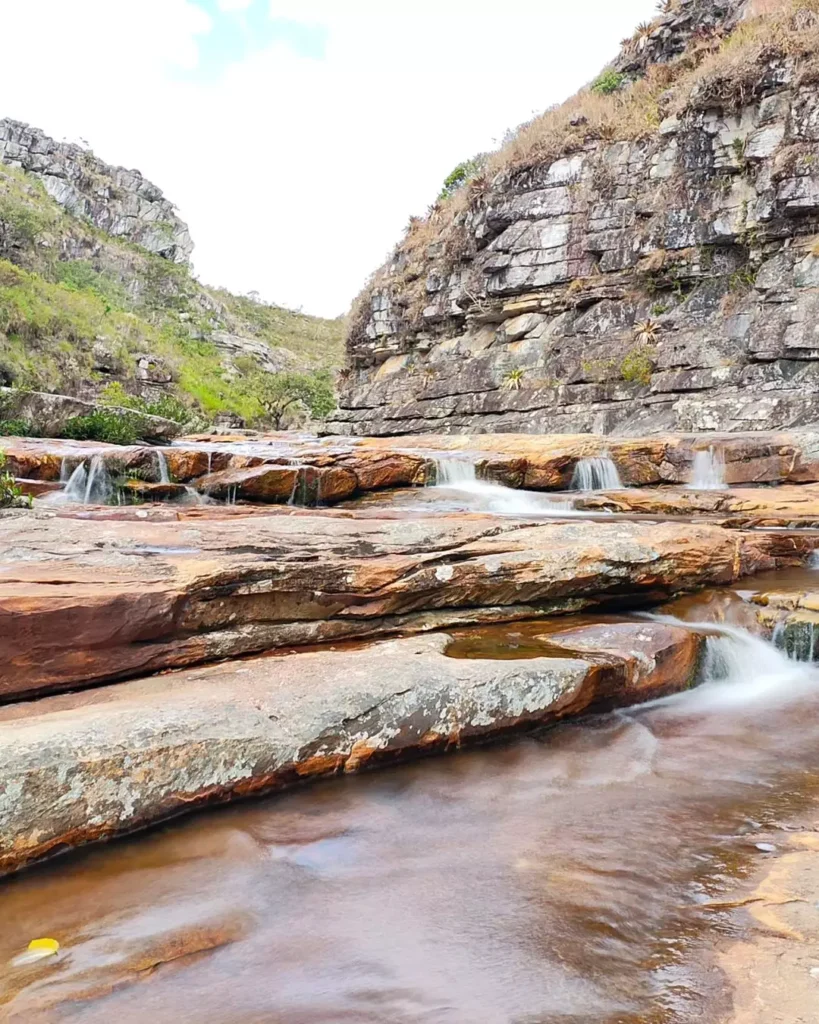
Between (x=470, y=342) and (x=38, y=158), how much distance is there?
188ft

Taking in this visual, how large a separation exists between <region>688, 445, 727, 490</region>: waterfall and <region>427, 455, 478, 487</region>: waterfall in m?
4.18

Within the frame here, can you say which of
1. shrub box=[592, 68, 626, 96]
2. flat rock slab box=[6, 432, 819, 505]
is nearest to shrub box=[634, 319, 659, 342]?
flat rock slab box=[6, 432, 819, 505]

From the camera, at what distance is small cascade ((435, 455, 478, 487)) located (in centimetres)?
1282

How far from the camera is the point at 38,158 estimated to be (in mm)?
61250

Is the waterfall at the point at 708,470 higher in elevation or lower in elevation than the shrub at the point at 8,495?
higher

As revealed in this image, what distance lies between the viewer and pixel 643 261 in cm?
2150

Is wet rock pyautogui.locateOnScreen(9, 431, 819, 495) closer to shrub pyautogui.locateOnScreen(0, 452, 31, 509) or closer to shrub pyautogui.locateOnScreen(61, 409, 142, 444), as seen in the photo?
shrub pyautogui.locateOnScreen(61, 409, 142, 444)

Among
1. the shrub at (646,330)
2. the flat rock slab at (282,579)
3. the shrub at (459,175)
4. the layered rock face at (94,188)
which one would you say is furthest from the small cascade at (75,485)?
the layered rock face at (94,188)

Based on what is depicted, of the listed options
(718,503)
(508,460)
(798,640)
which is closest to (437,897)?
(798,640)

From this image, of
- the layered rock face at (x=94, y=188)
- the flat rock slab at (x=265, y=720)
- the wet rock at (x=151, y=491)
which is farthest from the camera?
the layered rock face at (x=94, y=188)

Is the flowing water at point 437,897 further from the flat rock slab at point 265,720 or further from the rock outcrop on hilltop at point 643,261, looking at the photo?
the rock outcrop on hilltop at point 643,261

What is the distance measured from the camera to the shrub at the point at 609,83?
84.9ft

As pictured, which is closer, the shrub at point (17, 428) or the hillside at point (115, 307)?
the shrub at point (17, 428)

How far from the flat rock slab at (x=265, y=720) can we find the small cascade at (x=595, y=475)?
25.9 ft
